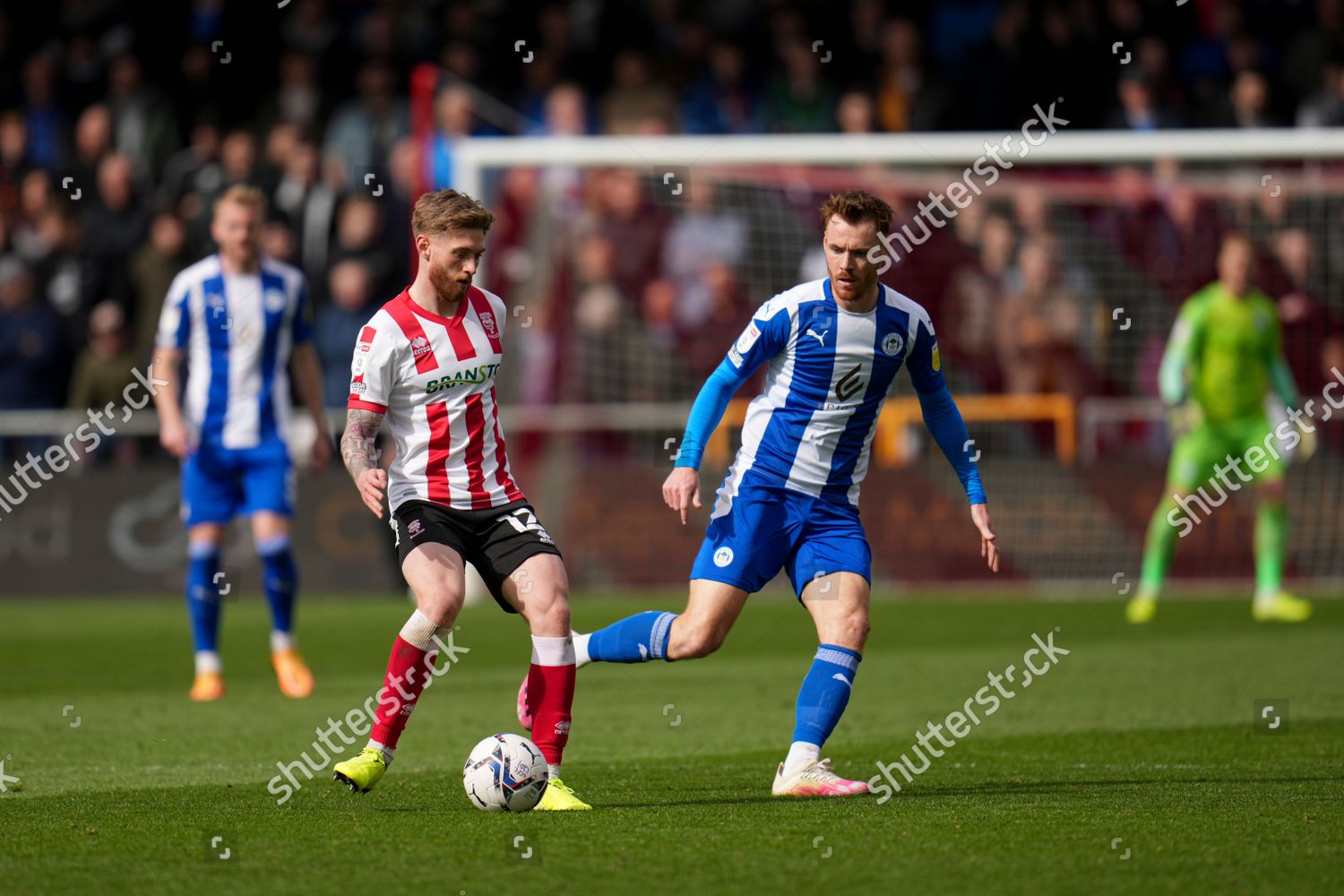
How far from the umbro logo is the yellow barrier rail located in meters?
8.92

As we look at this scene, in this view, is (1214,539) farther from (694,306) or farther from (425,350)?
(425,350)

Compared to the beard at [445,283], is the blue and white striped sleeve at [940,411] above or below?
below

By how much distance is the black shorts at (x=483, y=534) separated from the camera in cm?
604

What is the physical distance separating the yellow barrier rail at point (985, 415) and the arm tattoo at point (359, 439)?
9575 millimetres

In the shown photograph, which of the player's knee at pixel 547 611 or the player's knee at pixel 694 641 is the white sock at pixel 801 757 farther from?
the player's knee at pixel 547 611

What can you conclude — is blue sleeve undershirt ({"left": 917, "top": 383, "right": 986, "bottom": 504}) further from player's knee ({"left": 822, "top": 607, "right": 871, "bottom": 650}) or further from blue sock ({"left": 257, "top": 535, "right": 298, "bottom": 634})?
blue sock ({"left": 257, "top": 535, "right": 298, "bottom": 634})

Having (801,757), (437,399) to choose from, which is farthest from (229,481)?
(801,757)

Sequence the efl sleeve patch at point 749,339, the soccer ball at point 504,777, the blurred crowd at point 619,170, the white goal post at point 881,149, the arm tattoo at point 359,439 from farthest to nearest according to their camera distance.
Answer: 1. the blurred crowd at point 619,170
2. the white goal post at point 881,149
3. the efl sleeve patch at point 749,339
4. the arm tattoo at point 359,439
5. the soccer ball at point 504,777

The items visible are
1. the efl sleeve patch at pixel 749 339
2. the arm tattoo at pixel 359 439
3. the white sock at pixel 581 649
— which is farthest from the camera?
the white sock at pixel 581 649

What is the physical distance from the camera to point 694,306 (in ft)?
52.2

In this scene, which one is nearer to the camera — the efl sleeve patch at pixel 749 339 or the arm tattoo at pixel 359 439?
the arm tattoo at pixel 359 439

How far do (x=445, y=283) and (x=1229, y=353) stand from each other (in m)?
8.35

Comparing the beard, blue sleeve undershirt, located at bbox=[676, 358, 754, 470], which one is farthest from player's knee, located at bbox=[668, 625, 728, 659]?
the beard

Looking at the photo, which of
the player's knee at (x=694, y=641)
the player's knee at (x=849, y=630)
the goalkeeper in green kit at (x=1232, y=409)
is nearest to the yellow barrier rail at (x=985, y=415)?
the goalkeeper in green kit at (x=1232, y=409)
